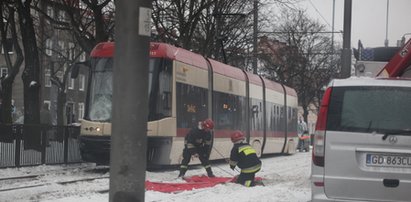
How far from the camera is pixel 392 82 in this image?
7320 millimetres

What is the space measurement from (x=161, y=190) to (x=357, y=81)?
18.0ft

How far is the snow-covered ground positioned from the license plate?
3.91 metres

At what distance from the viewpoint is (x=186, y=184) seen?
12953 millimetres

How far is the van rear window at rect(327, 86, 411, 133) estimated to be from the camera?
23.5 ft

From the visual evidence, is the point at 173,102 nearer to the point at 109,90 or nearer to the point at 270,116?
the point at 109,90

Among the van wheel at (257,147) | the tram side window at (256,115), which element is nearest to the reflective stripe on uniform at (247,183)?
the tram side window at (256,115)

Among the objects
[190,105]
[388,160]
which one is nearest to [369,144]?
[388,160]

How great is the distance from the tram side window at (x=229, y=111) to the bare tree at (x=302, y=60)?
92.1ft

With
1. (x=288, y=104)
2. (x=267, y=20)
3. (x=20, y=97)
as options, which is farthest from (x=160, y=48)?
(x=20, y=97)

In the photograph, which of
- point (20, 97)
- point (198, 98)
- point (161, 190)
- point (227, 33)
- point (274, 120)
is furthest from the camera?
point (20, 97)

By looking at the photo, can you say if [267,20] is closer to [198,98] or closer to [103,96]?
[198,98]

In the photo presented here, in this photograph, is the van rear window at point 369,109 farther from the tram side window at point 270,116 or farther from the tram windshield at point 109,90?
the tram side window at point 270,116

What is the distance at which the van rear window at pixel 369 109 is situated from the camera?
23.5 ft

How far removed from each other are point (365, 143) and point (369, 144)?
0.05m
